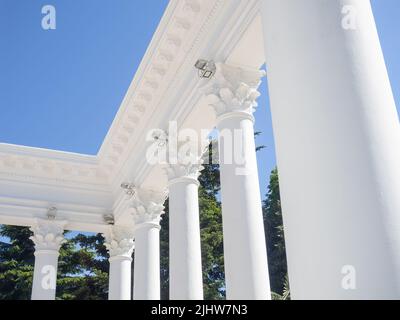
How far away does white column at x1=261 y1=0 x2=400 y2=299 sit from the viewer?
16844mm

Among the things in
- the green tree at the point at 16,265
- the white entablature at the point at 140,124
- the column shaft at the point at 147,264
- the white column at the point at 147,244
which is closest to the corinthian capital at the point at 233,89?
the white entablature at the point at 140,124

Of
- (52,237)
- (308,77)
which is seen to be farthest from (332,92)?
(52,237)

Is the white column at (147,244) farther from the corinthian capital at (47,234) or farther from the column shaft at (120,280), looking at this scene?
the corinthian capital at (47,234)

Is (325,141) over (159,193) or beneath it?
beneath

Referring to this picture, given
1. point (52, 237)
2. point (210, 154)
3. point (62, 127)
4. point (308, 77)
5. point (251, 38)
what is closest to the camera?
point (308, 77)

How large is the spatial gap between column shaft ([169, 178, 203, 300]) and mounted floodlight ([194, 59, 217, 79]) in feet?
46.7

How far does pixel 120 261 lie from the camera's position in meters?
82.7

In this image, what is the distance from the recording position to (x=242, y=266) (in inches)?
1527

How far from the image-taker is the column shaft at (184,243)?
50469 millimetres

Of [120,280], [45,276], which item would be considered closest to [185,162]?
[120,280]

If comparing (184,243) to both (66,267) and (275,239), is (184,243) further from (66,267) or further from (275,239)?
(275,239)

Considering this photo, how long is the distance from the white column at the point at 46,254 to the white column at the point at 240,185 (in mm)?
45619
